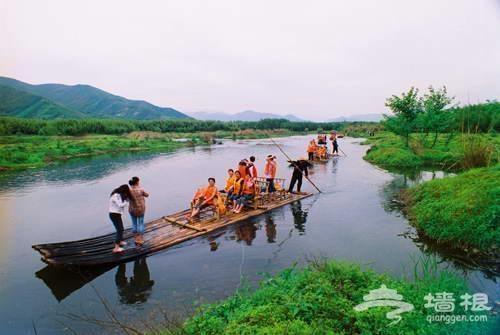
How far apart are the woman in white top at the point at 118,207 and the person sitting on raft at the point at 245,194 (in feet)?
14.2

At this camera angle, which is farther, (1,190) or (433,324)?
(1,190)

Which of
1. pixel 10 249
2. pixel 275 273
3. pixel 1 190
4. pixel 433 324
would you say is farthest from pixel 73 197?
pixel 433 324

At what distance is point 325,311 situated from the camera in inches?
179

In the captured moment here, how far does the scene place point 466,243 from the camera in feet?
26.6

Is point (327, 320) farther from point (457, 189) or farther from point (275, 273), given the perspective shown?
point (457, 189)

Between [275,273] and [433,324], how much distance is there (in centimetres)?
384

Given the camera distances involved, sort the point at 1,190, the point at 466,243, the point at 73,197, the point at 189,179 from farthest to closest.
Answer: the point at 189,179, the point at 1,190, the point at 73,197, the point at 466,243

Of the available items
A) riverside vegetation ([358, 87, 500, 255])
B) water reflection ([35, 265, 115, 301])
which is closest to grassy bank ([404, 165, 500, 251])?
riverside vegetation ([358, 87, 500, 255])

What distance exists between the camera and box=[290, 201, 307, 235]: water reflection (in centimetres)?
1040

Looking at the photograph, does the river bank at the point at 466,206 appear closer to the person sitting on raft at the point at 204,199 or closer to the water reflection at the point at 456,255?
the water reflection at the point at 456,255

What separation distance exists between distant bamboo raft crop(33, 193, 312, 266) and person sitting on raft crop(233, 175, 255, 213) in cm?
28

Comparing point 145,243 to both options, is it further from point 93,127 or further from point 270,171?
point 93,127

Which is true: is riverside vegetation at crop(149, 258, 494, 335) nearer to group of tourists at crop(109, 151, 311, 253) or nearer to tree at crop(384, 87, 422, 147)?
group of tourists at crop(109, 151, 311, 253)

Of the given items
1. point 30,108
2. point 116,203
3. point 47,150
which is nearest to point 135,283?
point 116,203
